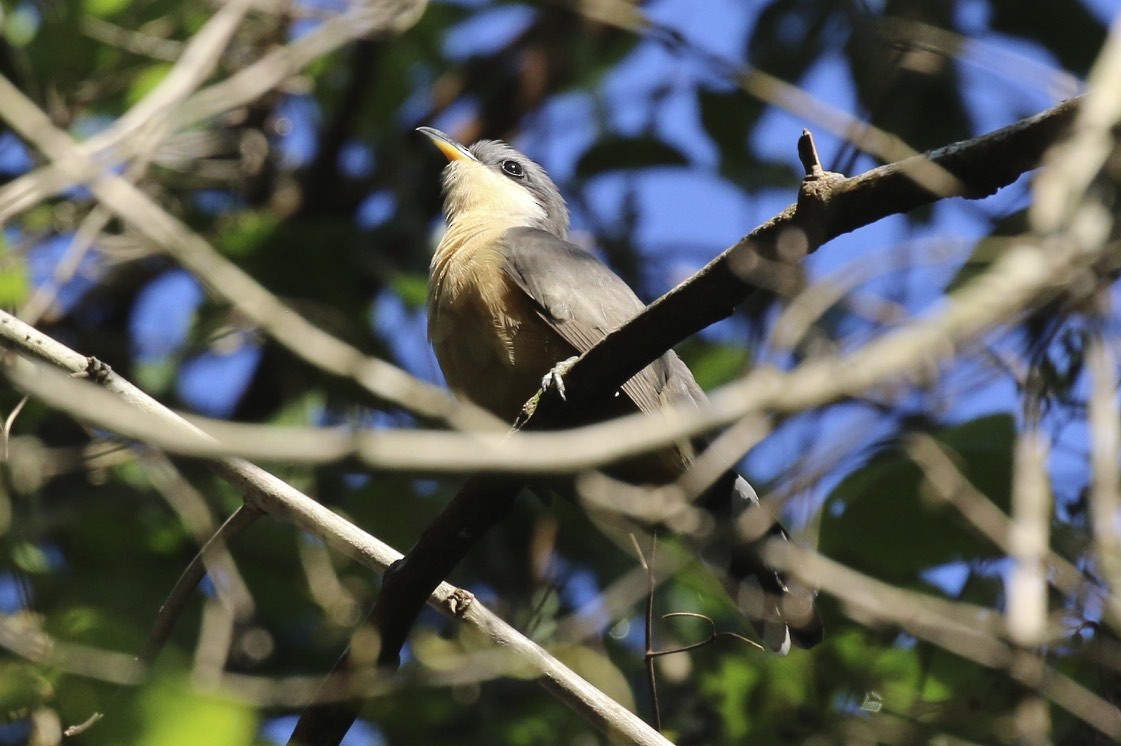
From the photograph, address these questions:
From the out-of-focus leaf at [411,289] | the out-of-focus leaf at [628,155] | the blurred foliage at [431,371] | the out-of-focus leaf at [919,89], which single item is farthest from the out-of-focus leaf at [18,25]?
the out-of-focus leaf at [919,89]

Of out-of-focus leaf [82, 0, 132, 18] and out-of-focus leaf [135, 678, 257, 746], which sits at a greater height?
out-of-focus leaf [82, 0, 132, 18]

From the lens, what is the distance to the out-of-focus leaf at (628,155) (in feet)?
21.4

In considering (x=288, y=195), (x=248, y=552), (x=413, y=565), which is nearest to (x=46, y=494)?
(x=248, y=552)

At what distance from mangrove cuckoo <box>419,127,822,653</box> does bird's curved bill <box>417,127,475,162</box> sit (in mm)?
1226

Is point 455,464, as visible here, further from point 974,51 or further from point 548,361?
point 974,51

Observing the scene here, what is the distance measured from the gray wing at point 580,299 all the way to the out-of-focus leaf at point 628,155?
5.41 ft

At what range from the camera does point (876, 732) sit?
4.09 m

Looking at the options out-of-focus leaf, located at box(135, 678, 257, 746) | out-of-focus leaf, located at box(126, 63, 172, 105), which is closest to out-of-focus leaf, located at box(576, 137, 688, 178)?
out-of-focus leaf, located at box(126, 63, 172, 105)

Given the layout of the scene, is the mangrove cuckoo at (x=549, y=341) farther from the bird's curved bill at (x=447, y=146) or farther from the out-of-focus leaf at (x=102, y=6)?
the out-of-focus leaf at (x=102, y=6)

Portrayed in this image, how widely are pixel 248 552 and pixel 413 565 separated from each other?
258 cm

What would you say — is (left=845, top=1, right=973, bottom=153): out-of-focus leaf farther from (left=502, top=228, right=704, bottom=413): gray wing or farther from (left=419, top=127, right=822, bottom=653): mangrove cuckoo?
(left=419, top=127, right=822, bottom=653): mangrove cuckoo

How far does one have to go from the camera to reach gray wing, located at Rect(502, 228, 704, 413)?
4.45 metres

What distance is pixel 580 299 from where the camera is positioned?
459cm

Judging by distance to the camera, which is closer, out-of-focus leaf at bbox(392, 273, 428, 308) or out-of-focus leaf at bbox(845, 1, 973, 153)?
out-of-focus leaf at bbox(845, 1, 973, 153)
